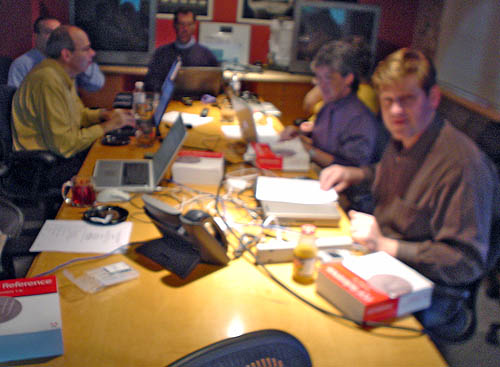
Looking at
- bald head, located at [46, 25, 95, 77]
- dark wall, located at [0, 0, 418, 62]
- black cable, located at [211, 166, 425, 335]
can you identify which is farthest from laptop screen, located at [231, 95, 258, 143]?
dark wall, located at [0, 0, 418, 62]

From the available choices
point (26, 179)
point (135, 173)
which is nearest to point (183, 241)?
point (135, 173)

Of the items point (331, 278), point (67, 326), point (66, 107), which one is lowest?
point (67, 326)

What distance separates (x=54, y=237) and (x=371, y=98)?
7.81 feet

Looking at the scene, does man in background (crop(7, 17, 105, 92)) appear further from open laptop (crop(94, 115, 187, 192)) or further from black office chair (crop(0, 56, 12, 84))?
open laptop (crop(94, 115, 187, 192))

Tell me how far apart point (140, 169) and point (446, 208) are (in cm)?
140

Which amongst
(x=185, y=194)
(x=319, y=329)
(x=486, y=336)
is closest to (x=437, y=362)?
(x=319, y=329)

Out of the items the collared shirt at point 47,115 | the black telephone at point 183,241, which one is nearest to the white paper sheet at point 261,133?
the collared shirt at point 47,115

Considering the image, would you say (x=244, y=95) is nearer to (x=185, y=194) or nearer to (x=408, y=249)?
(x=185, y=194)

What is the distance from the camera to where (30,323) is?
1059mm

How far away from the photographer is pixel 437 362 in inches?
45.9

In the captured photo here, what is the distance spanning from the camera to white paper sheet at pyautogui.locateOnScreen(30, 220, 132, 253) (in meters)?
1.57

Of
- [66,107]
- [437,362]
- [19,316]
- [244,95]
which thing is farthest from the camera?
[244,95]

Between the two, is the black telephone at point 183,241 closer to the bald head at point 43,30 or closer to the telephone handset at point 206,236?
the telephone handset at point 206,236

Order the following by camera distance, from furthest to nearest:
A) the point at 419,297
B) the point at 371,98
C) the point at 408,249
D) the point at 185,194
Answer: the point at 371,98, the point at 185,194, the point at 408,249, the point at 419,297
